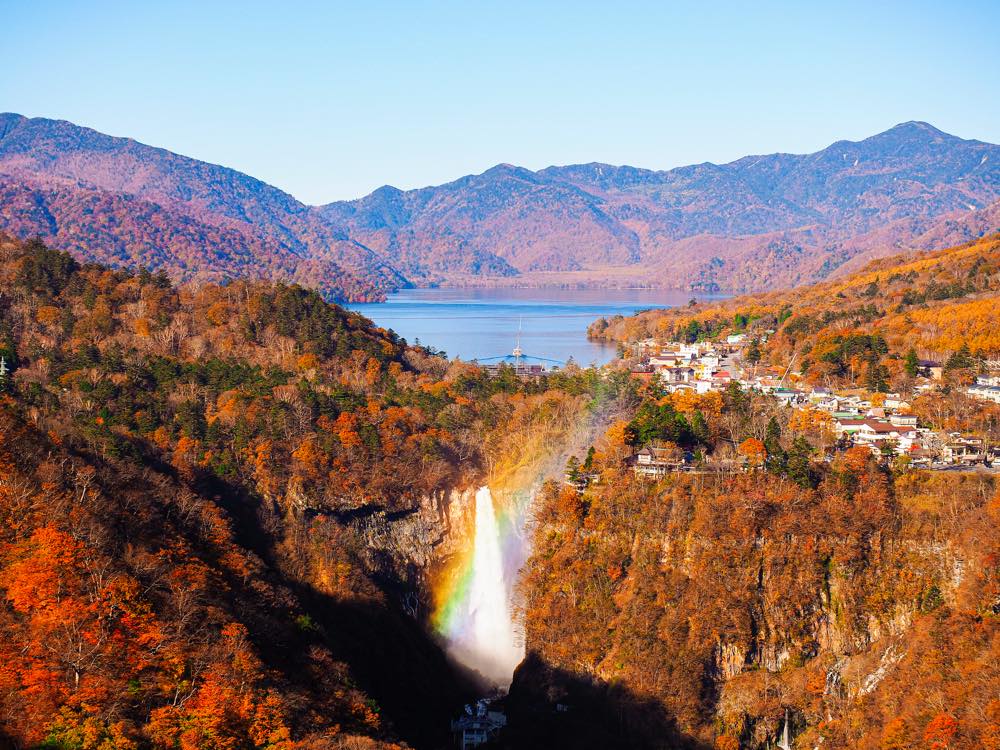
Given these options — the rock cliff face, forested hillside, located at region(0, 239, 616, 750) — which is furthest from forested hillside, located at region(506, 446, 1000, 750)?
forested hillside, located at region(0, 239, 616, 750)

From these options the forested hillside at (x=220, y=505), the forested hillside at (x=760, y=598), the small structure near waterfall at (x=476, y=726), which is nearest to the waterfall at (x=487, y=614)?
the forested hillside at (x=220, y=505)

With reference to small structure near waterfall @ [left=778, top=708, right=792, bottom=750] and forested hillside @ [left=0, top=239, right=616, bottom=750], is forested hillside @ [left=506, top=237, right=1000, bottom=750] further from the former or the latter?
forested hillside @ [left=0, top=239, right=616, bottom=750]

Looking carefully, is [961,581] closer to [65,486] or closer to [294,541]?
[294,541]

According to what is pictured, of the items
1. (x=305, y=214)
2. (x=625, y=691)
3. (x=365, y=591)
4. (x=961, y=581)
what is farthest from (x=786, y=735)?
(x=305, y=214)

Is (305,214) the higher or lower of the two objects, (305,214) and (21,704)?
the higher

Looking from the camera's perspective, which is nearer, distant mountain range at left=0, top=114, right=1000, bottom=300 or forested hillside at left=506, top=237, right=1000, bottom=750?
forested hillside at left=506, top=237, right=1000, bottom=750

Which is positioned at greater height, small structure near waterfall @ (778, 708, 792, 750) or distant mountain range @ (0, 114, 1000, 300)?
distant mountain range @ (0, 114, 1000, 300)
